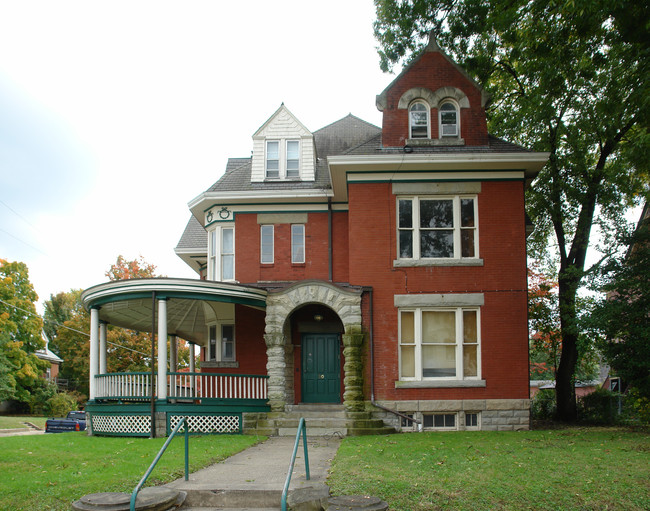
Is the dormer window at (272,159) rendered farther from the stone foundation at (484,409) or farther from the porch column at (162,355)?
the stone foundation at (484,409)

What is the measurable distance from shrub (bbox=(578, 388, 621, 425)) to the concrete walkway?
39.7ft

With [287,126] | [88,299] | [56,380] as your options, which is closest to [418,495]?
[88,299]

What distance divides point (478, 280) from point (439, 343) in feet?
6.70

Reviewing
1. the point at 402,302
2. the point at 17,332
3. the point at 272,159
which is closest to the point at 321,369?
the point at 402,302

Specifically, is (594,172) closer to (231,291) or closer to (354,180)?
(354,180)

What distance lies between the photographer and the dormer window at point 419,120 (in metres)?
18.3

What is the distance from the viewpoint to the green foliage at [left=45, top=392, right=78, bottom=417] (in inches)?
1806

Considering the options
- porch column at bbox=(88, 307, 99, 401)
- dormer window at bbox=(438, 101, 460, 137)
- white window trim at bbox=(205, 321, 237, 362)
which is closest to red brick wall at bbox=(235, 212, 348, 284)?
white window trim at bbox=(205, 321, 237, 362)

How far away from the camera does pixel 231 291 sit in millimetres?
16984

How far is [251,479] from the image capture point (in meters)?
9.34

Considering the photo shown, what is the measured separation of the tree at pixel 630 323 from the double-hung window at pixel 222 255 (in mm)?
11059

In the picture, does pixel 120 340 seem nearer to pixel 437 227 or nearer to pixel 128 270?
pixel 128 270

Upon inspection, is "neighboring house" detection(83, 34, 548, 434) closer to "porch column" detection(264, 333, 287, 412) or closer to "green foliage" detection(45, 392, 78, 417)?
"porch column" detection(264, 333, 287, 412)

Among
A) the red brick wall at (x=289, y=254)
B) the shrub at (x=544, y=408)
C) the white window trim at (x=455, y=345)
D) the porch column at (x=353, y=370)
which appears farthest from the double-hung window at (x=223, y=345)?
the shrub at (x=544, y=408)
